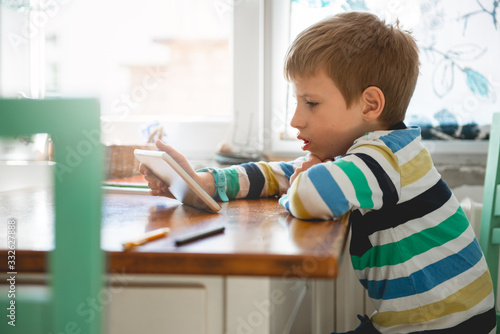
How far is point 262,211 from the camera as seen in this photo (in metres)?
0.87

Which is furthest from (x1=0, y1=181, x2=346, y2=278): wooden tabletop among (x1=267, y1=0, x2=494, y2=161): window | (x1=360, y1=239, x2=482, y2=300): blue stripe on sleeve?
(x1=267, y1=0, x2=494, y2=161): window

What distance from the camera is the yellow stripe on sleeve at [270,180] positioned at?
1.08m

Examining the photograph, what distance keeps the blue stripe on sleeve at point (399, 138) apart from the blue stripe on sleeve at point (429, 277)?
23 cm

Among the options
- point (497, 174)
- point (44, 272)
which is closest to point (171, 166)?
point (44, 272)

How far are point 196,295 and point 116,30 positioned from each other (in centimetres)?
152

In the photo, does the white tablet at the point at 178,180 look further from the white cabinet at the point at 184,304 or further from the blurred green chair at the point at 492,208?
the blurred green chair at the point at 492,208

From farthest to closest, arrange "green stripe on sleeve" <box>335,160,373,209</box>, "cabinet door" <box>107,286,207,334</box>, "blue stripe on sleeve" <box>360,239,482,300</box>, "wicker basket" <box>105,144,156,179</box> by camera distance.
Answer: "wicker basket" <box>105,144,156,179</box>, "blue stripe on sleeve" <box>360,239,482,300</box>, "green stripe on sleeve" <box>335,160,373,209</box>, "cabinet door" <box>107,286,207,334</box>

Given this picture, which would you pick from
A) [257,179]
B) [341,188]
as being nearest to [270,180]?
[257,179]

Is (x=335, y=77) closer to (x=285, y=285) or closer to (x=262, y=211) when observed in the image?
(x=262, y=211)

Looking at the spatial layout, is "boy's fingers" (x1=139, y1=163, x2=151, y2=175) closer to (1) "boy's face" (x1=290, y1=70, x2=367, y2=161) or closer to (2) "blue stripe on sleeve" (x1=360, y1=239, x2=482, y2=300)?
(1) "boy's face" (x1=290, y1=70, x2=367, y2=161)

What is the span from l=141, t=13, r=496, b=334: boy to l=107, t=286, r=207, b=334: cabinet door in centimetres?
23

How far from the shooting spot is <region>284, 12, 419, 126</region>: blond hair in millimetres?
929

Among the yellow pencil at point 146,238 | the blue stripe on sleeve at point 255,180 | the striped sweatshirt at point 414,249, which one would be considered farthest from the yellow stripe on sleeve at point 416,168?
the yellow pencil at point 146,238

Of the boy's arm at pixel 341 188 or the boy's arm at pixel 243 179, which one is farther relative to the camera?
the boy's arm at pixel 243 179
